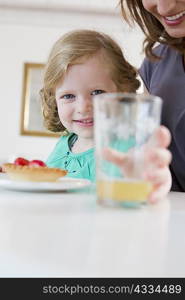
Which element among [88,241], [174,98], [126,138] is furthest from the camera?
[174,98]

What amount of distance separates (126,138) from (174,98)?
0.70 m

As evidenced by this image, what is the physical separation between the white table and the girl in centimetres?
78

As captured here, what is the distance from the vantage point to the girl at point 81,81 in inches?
57.9

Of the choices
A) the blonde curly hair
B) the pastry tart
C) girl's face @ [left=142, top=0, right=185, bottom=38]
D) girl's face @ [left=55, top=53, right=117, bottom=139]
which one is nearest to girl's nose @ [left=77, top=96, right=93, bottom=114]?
girl's face @ [left=55, top=53, right=117, bottom=139]

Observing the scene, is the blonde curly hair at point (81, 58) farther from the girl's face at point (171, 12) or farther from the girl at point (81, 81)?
the girl's face at point (171, 12)

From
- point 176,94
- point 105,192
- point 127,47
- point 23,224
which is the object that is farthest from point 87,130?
point 127,47

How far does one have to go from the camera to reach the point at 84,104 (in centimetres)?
146

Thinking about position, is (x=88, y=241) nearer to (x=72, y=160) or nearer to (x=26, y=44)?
(x=72, y=160)

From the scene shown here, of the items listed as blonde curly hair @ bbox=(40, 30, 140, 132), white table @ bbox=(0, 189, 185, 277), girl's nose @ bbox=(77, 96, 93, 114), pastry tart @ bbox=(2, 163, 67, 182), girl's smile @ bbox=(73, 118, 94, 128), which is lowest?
white table @ bbox=(0, 189, 185, 277)

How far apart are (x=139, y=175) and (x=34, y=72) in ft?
15.5

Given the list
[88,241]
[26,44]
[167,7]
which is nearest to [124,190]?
[88,241]

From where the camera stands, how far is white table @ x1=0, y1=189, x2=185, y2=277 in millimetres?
425

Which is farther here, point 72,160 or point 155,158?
point 72,160

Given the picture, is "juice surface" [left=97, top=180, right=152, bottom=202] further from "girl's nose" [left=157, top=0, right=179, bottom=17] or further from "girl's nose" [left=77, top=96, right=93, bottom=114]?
"girl's nose" [left=77, top=96, right=93, bottom=114]
